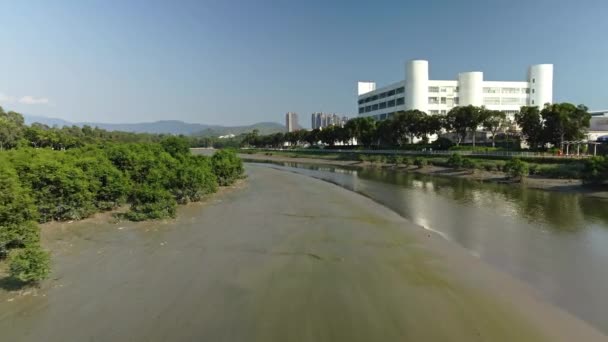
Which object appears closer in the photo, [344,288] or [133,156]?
[344,288]

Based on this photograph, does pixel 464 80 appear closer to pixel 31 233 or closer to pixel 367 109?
pixel 367 109

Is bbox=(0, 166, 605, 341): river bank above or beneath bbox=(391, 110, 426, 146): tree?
beneath

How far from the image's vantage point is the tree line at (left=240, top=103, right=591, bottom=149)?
5250cm

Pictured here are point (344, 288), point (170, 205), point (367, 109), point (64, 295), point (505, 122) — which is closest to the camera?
point (64, 295)

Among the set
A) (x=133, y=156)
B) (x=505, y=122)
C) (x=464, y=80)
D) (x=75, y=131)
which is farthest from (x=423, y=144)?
(x=75, y=131)

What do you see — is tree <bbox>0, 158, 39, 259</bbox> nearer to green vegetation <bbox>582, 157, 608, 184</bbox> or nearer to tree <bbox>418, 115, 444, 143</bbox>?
green vegetation <bbox>582, 157, 608, 184</bbox>

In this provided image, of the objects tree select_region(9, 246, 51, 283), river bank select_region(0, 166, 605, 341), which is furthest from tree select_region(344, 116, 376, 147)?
tree select_region(9, 246, 51, 283)

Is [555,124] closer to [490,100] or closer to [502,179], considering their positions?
[502,179]

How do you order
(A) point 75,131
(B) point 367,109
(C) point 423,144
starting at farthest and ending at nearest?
(B) point 367,109 < (A) point 75,131 < (C) point 423,144

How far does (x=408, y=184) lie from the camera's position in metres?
43.4

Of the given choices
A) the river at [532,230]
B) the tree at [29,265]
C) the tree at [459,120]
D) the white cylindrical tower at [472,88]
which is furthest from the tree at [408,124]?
the tree at [29,265]

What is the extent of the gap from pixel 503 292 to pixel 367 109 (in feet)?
394

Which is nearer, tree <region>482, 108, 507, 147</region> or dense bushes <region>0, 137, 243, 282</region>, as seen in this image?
dense bushes <region>0, 137, 243, 282</region>

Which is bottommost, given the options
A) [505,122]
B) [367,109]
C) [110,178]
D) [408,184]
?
[408,184]
